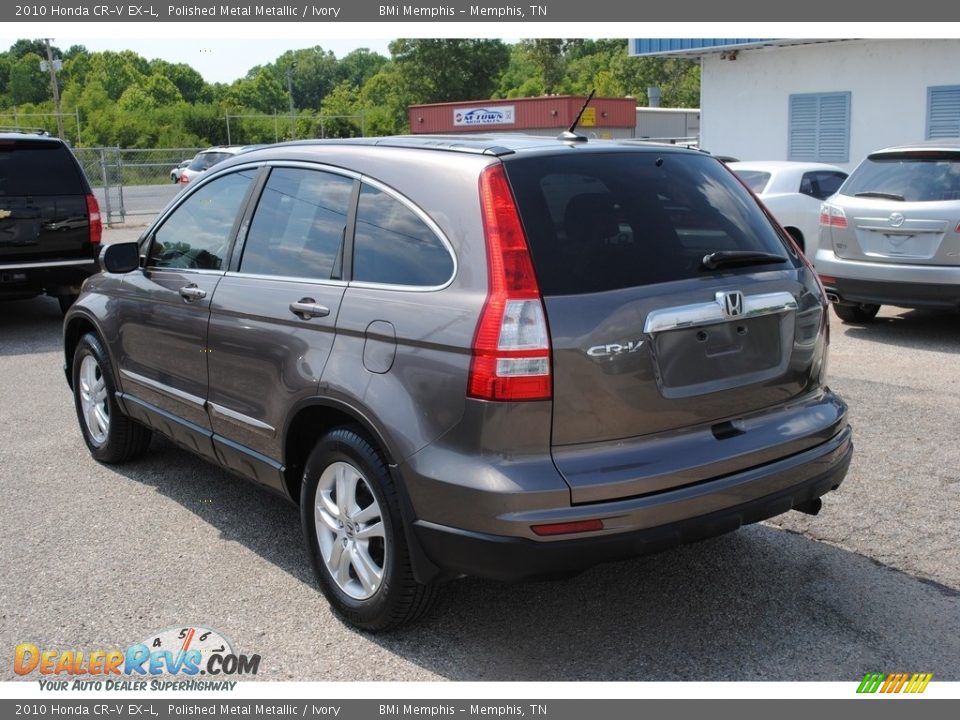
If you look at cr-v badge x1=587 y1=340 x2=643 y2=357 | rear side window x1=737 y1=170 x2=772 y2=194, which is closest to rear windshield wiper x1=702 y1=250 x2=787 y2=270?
cr-v badge x1=587 y1=340 x2=643 y2=357

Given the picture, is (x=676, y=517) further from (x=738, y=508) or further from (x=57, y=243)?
(x=57, y=243)

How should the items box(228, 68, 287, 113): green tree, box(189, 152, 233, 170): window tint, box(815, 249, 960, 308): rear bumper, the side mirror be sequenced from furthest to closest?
box(228, 68, 287, 113): green tree
box(189, 152, 233, 170): window tint
box(815, 249, 960, 308): rear bumper
the side mirror

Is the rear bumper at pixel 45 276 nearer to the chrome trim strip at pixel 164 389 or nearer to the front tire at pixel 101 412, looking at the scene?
the front tire at pixel 101 412

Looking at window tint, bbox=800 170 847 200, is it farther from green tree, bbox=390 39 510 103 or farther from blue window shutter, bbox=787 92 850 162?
green tree, bbox=390 39 510 103

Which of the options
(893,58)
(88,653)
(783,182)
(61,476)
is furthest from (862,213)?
(893,58)

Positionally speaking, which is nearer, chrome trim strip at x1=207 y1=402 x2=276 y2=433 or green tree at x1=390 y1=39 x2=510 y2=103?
chrome trim strip at x1=207 y1=402 x2=276 y2=433

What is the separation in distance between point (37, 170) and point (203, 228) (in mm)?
6019

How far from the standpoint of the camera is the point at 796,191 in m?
12.8

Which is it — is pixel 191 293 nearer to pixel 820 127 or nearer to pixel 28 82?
pixel 820 127

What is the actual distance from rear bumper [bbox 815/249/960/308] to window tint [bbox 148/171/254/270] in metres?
6.42

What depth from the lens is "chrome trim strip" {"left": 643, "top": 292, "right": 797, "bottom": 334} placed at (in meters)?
3.31

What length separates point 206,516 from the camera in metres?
5.10

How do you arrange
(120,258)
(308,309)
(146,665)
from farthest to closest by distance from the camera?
(120,258) → (308,309) → (146,665)

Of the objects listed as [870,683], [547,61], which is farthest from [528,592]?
[547,61]
